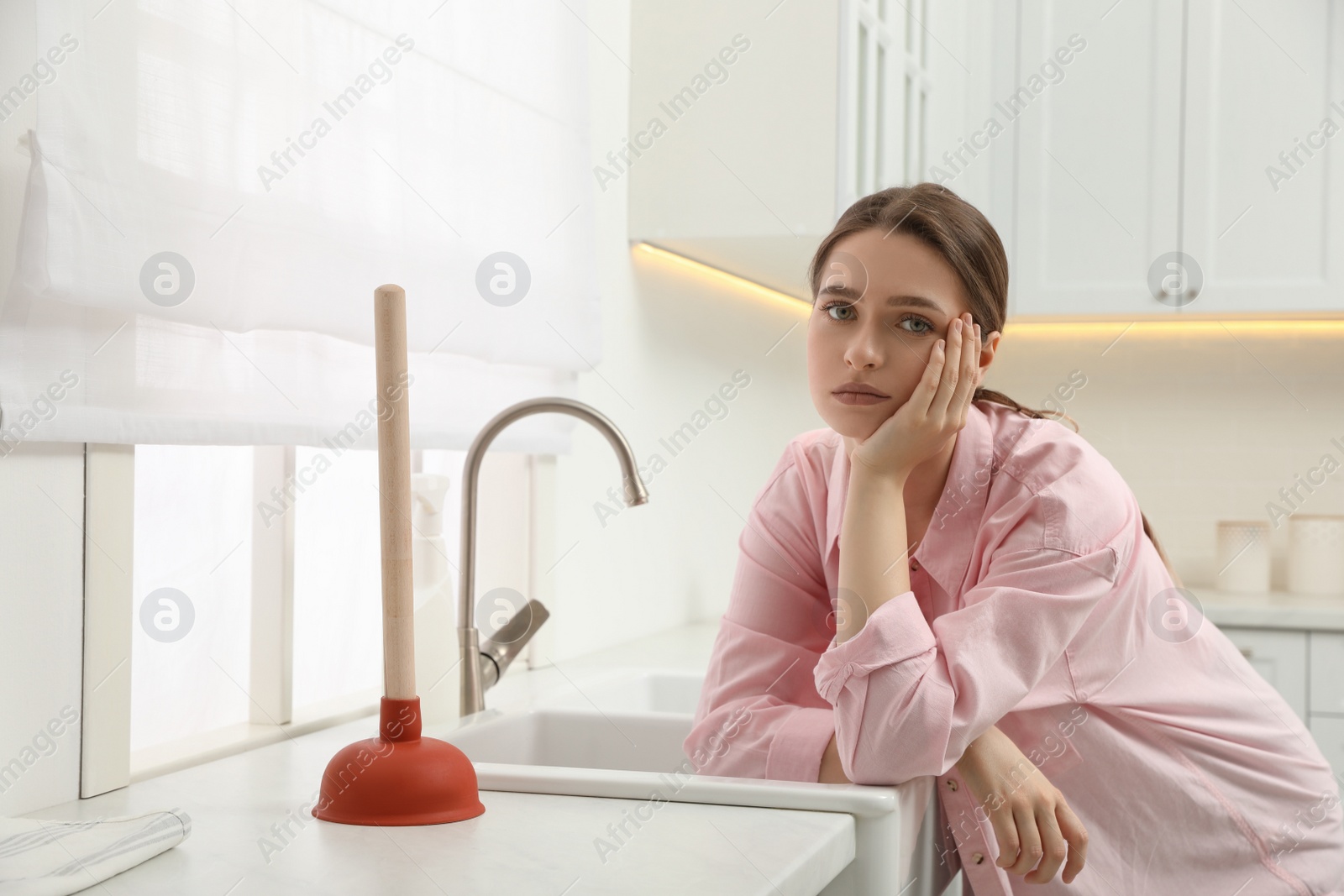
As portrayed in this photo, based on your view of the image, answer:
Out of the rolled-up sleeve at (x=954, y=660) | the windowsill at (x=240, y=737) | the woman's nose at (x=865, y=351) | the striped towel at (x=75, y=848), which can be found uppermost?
the woman's nose at (x=865, y=351)

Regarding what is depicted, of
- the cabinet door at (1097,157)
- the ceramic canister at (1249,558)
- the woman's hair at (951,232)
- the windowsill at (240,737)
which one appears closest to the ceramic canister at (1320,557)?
the ceramic canister at (1249,558)

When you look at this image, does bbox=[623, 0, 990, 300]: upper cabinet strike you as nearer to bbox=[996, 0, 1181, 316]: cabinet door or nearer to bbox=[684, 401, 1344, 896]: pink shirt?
bbox=[996, 0, 1181, 316]: cabinet door

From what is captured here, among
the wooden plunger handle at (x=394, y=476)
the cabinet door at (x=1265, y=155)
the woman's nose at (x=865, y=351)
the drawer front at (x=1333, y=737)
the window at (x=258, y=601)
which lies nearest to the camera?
the wooden plunger handle at (x=394, y=476)

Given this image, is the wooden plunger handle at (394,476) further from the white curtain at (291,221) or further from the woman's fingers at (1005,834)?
→ the woman's fingers at (1005,834)

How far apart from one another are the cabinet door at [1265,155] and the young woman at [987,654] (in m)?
1.52

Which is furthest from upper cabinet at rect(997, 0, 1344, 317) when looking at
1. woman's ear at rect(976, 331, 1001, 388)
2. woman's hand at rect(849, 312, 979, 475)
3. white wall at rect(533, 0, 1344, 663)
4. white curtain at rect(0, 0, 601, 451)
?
woman's hand at rect(849, 312, 979, 475)

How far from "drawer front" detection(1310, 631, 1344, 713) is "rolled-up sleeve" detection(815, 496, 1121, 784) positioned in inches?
59.2

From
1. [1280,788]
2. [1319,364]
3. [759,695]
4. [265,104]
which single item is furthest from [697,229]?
[1319,364]

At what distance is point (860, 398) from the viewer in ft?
3.32

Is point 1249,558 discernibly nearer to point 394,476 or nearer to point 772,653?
point 772,653

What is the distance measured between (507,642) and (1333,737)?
1.62m

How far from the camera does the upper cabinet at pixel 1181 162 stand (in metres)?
2.36

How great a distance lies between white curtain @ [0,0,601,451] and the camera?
3.00 ft

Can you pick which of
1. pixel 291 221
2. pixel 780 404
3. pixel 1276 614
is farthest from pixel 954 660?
pixel 780 404
